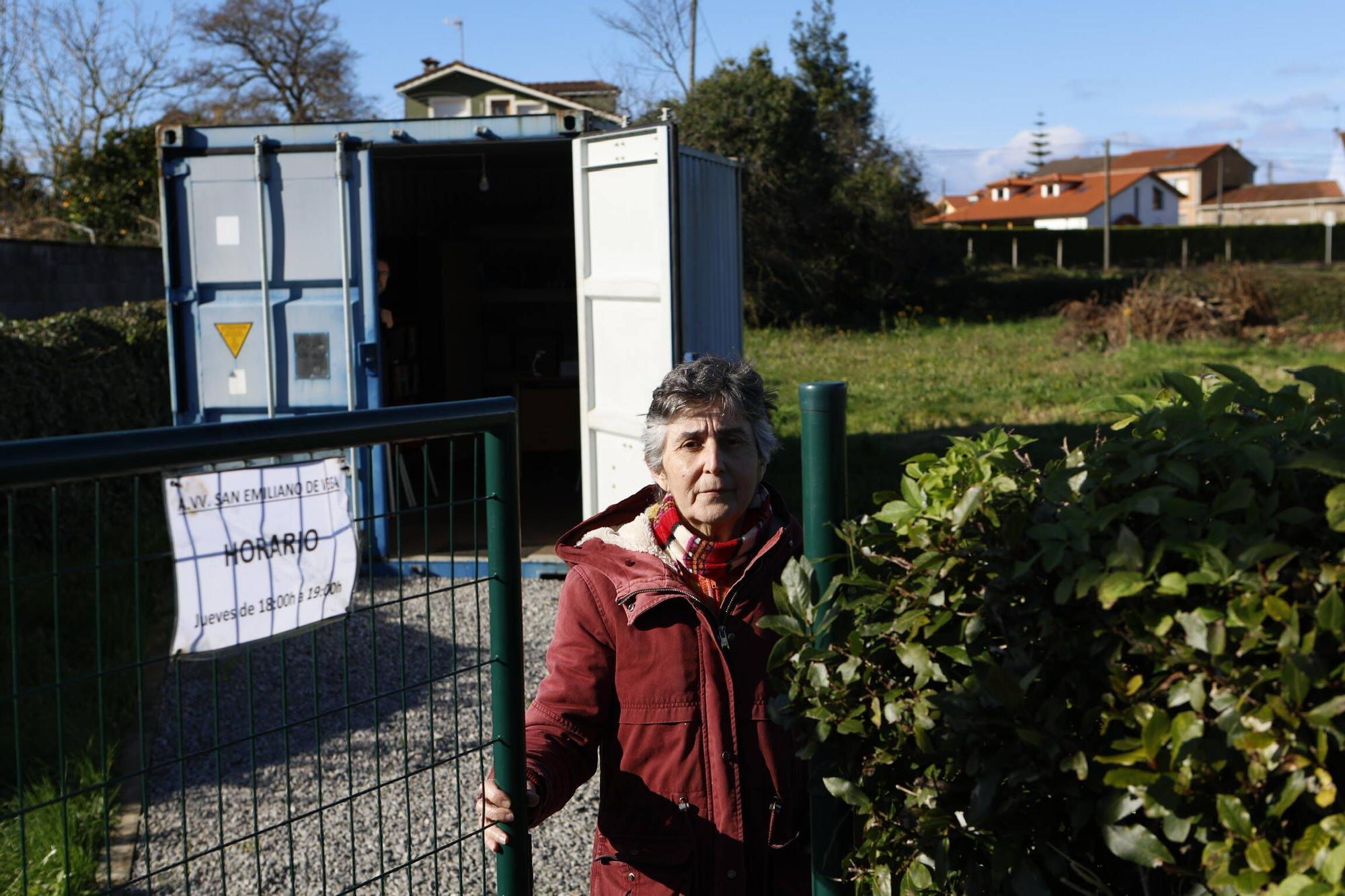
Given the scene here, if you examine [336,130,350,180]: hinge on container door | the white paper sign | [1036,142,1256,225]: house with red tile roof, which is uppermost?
[1036,142,1256,225]: house with red tile roof

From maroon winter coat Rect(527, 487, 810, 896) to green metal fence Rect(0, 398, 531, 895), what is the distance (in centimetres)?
19

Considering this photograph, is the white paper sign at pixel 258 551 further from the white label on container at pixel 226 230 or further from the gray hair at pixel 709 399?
the white label on container at pixel 226 230

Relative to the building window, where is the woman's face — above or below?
below

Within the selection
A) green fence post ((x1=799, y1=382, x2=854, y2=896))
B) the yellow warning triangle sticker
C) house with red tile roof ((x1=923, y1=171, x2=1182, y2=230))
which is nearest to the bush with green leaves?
green fence post ((x1=799, y1=382, x2=854, y2=896))

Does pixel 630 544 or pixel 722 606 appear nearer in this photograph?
pixel 722 606

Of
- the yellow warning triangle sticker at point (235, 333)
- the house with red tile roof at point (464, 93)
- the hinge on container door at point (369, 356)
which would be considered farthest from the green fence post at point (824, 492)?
the house with red tile roof at point (464, 93)

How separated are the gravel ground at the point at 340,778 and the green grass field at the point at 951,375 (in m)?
3.92

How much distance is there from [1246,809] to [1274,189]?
104176 millimetres

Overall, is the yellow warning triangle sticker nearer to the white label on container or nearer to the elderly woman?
the white label on container

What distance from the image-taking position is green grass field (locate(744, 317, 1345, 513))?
12.4 metres

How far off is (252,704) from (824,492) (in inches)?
36.1

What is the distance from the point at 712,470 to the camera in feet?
8.56

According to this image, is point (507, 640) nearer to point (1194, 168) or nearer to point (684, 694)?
point (684, 694)

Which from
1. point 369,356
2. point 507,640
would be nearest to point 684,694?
point 507,640
